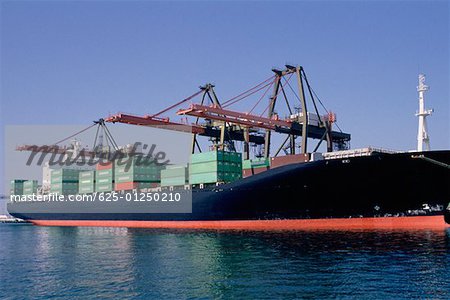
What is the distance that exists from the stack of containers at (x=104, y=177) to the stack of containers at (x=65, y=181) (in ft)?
24.7

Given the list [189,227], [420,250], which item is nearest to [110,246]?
[189,227]

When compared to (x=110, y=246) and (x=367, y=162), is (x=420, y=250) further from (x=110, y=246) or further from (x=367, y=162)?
(x=110, y=246)

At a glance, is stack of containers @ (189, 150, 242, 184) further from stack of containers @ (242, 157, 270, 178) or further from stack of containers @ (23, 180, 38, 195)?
stack of containers @ (23, 180, 38, 195)

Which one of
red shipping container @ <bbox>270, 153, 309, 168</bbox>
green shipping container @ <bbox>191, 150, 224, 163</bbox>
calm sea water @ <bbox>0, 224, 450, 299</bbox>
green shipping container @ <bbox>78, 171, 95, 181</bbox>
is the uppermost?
green shipping container @ <bbox>191, 150, 224, 163</bbox>

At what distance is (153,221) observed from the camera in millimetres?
50250

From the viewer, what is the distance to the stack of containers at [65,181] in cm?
6294

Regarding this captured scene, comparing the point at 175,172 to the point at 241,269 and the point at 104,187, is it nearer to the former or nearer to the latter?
the point at 104,187

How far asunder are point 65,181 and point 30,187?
50.6 feet

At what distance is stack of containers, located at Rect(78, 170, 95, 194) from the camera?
5834 centimetres

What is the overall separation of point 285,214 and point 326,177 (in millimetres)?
5379

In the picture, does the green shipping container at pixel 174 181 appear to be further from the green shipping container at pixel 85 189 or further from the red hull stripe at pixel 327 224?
the green shipping container at pixel 85 189

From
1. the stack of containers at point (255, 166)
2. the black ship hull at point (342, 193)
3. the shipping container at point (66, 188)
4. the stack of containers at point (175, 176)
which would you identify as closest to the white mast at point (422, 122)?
the black ship hull at point (342, 193)

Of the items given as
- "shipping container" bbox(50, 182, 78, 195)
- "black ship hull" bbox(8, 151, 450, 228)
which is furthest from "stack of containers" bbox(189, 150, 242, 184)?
"shipping container" bbox(50, 182, 78, 195)

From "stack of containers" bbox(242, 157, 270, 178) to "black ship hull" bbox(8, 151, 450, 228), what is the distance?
3607 mm
